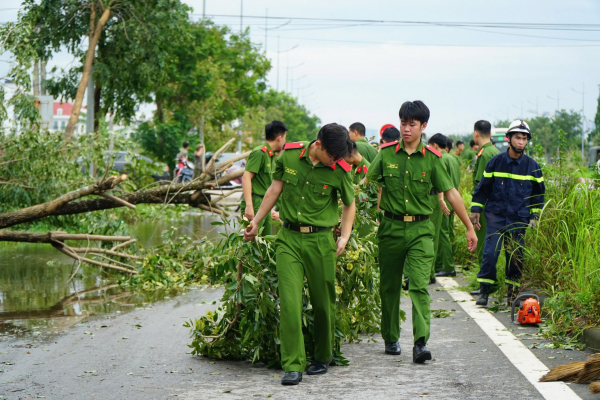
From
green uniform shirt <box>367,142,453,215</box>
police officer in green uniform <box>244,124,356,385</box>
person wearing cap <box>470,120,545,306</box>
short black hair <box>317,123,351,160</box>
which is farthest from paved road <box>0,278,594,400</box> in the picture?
short black hair <box>317,123,351,160</box>

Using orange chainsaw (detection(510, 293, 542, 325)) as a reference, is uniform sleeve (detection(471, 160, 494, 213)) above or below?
above

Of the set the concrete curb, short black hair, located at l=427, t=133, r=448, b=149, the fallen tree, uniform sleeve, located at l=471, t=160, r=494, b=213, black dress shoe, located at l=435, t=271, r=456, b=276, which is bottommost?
black dress shoe, located at l=435, t=271, r=456, b=276

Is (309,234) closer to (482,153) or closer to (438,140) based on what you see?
(482,153)

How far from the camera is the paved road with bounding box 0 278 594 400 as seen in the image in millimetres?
5211

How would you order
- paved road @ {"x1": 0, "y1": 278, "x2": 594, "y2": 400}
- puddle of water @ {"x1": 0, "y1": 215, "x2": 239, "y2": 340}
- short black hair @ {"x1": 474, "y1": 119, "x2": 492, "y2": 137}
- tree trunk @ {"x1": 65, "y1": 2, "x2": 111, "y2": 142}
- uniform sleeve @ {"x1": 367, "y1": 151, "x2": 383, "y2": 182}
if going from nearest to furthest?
1. paved road @ {"x1": 0, "y1": 278, "x2": 594, "y2": 400}
2. uniform sleeve @ {"x1": 367, "y1": 151, "x2": 383, "y2": 182}
3. puddle of water @ {"x1": 0, "y1": 215, "x2": 239, "y2": 340}
4. short black hair @ {"x1": 474, "y1": 119, "x2": 492, "y2": 137}
5. tree trunk @ {"x1": 65, "y1": 2, "x2": 111, "y2": 142}

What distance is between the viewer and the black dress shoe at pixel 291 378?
17.9 feet

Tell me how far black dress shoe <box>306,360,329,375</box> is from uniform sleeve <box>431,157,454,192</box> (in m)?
1.72

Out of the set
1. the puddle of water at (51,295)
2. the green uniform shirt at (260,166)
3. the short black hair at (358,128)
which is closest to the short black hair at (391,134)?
the short black hair at (358,128)

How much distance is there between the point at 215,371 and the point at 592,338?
2964 millimetres

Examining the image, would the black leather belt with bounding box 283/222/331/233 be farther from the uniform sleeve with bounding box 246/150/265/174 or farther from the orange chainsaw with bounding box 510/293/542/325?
the uniform sleeve with bounding box 246/150/265/174

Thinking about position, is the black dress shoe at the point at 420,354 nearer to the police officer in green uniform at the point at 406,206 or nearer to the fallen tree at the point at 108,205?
the police officer in green uniform at the point at 406,206

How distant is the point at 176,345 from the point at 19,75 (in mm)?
7809

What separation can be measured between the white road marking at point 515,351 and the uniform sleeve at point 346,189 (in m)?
1.75

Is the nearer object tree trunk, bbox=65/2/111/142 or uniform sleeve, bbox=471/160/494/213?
uniform sleeve, bbox=471/160/494/213
